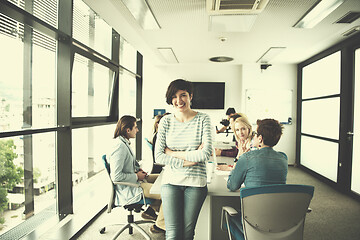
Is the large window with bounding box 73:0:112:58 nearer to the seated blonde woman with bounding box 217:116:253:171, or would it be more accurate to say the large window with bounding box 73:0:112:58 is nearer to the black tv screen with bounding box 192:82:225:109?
the seated blonde woman with bounding box 217:116:253:171

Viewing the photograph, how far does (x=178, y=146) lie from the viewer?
1.64 meters

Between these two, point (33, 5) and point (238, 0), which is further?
point (238, 0)

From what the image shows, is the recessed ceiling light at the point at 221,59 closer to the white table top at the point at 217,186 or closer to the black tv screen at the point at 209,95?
the black tv screen at the point at 209,95

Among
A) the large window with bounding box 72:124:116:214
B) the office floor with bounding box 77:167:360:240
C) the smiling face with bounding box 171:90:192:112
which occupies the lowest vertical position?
the office floor with bounding box 77:167:360:240

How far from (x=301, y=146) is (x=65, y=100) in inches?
226

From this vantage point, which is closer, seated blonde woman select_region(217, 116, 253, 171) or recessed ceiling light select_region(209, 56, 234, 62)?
seated blonde woman select_region(217, 116, 253, 171)

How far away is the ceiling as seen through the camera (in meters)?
2.90

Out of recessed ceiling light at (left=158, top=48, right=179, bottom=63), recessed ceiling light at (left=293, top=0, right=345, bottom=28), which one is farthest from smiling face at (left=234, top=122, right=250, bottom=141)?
recessed ceiling light at (left=158, top=48, right=179, bottom=63)

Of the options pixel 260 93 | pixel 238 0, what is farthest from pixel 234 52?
pixel 238 0

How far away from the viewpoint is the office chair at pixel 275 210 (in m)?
1.39

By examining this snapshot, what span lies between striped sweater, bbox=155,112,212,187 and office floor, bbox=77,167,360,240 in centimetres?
135

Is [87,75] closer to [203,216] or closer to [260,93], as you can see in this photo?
A: [203,216]

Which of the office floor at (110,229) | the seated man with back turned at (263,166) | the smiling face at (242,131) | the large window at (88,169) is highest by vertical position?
the smiling face at (242,131)

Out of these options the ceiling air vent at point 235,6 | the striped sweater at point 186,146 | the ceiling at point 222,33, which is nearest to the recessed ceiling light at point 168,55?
the ceiling at point 222,33
